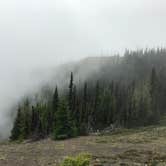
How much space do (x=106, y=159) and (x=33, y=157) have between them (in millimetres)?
8538

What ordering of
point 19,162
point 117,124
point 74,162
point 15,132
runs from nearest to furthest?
point 74,162
point 19,162
point 15,132
point 117,124

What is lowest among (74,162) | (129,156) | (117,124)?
(117,124)

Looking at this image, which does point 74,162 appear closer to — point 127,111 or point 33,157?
point 33,157

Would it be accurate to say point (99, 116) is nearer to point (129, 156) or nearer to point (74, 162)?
point (129, 156)

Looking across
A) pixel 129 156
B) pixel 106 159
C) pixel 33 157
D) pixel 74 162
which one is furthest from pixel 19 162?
pixel 74 162

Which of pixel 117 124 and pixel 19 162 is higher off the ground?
pixel 19 162

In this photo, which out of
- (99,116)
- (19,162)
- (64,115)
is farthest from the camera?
(99,116)

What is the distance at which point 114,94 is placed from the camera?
595 feet

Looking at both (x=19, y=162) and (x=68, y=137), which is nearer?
(x=19, y=162)

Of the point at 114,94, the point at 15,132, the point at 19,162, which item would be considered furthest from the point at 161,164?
the point at 114,94

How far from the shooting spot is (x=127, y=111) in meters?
150

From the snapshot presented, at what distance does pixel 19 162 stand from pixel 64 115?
128 ft

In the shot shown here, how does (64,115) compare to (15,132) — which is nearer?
(64,115)

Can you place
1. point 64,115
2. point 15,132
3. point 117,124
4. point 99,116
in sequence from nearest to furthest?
point 64,115, point 15,132, point 117,124, point 99,116
